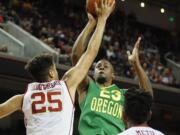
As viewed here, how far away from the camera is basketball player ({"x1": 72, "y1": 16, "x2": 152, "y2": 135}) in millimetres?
5551

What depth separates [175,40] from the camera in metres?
25.2

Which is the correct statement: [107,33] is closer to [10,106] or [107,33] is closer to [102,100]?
[102,100]

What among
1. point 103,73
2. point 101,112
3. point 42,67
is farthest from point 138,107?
point 103,73

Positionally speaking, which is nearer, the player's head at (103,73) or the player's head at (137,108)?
the player's head at (137,108)

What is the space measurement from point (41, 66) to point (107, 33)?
17217 millimetres

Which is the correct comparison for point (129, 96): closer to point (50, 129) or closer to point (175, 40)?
point (50, 129)

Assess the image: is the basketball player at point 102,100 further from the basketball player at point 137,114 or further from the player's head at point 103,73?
the basketball player at point 137,114

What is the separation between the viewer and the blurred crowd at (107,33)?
1691 centimetres

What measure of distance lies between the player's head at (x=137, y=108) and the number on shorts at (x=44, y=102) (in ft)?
2.49

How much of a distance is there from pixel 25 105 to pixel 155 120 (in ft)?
40.4

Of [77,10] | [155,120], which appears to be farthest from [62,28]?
[155,120]

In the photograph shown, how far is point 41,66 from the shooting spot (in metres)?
4.41

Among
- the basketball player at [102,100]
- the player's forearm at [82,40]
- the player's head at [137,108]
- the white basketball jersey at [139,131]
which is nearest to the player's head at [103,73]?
the basketball player at [102,100]

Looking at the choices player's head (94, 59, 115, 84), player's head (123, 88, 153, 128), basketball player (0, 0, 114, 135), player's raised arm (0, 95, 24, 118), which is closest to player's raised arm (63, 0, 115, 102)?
basketball player (0, 0, 114, 135)
